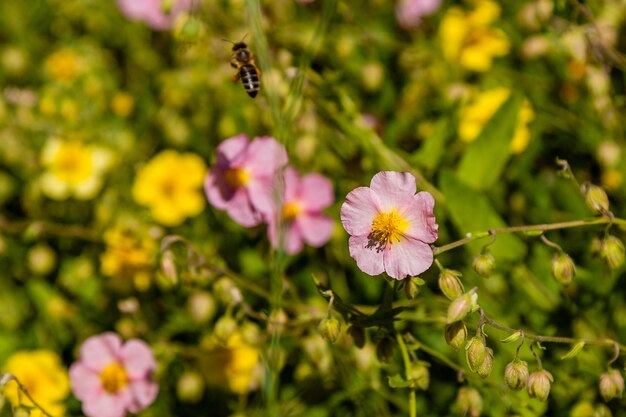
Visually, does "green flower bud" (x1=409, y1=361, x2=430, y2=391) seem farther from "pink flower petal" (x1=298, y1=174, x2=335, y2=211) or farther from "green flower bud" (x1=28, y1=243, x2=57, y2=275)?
"green flower bud" (x1=28, y1=243, x2=57, y2=275)

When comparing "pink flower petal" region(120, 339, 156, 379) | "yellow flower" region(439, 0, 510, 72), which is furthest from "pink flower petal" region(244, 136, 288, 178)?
"yellow flower" region(439, 0, 510, 72)

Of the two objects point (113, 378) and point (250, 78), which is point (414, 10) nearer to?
point (250, 78)

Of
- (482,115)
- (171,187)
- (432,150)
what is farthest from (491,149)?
(171,187)

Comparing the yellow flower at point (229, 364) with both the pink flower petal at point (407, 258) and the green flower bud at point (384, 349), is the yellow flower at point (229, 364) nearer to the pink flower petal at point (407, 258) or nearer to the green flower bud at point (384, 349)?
the green flower bud at point (384, 349)

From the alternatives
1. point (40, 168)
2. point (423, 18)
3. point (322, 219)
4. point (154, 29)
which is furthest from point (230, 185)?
point (154, 29)

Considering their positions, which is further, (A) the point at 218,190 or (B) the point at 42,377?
(B) the point at 42,377

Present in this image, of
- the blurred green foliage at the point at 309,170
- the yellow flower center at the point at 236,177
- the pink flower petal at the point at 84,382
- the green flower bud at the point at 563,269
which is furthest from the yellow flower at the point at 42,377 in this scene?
the green flower bud at the point at 563,269

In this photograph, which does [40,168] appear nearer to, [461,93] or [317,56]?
[317,56]
